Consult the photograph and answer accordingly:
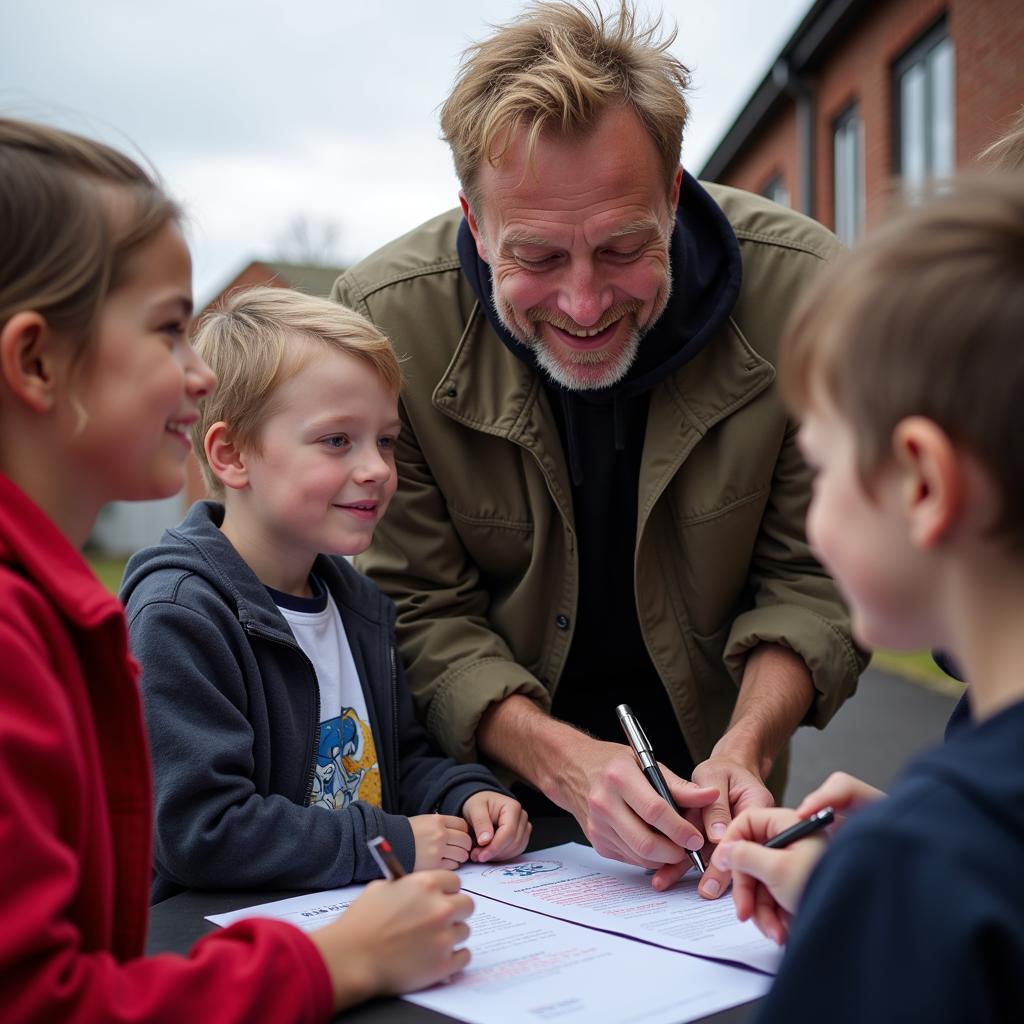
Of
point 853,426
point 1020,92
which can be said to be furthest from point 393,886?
point 1020,92

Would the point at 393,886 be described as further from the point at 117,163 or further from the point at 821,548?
the point at 117,163

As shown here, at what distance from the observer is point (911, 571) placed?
92 centimetres

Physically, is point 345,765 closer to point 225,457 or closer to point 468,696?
point 468,696

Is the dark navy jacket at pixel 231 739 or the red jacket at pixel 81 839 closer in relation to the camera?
the red jacket at pixel 81 839

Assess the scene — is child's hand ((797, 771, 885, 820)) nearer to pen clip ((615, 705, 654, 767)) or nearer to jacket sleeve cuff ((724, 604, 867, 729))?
pen clip ((615, 705, 654, 767))

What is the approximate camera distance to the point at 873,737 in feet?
21.2

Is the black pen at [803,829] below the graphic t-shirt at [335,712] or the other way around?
the other way around

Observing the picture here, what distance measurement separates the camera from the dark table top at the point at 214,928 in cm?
117

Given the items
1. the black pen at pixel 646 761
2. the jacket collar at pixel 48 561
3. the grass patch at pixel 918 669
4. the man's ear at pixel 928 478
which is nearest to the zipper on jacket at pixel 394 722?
the black pen at pixel 646 761

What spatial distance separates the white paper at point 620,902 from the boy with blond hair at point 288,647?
0.08 metres

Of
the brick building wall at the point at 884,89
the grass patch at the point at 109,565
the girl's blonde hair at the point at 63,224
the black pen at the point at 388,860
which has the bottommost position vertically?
the grass patch at the point at 109,565

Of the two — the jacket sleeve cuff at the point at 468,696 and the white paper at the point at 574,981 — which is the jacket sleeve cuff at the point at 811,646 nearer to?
the jacket sleeve cuff at the point at 468,696

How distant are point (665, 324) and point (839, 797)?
121cm

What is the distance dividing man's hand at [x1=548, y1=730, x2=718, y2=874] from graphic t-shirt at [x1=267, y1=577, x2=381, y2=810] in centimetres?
36
